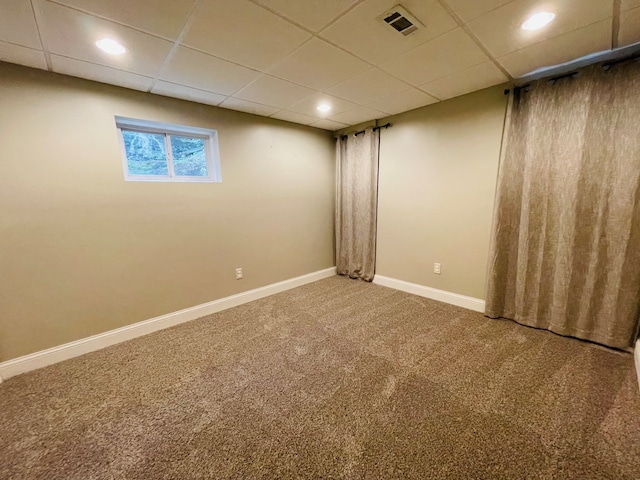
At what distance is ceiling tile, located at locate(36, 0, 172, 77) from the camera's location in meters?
1.34

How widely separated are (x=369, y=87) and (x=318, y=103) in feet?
1.98

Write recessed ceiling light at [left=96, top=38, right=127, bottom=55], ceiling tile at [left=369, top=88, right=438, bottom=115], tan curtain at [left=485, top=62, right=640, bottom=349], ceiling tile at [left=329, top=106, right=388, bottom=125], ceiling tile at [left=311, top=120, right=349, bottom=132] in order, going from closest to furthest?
recessed ceiling light at [left=96, top=38, right=127, bottom=55] → tan curtain at [left=485, top=62, right=640, bottom=349] → ceiling tile at [left=369, top=88, right=438, bottom=115] → ceiling tile at [left=329, top=106, right=388, bottom=125] → ceiling tile at [left=311, top=120, right=349, bottom=132]

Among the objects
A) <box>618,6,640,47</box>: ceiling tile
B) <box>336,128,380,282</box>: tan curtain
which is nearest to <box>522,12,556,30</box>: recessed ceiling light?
<box>618,6,640,47</box>: ceiling tile

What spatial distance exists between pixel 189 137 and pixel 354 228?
240cm

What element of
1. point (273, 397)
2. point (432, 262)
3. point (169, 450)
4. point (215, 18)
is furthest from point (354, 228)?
point (169, 450)

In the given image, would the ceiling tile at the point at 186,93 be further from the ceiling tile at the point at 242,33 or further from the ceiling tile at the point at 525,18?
the ceiling tile at the point at 525,18

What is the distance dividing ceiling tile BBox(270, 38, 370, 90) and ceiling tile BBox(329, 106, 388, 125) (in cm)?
84

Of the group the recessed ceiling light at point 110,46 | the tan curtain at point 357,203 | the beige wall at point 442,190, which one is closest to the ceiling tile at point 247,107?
the recessed ceiling light at point 110,46

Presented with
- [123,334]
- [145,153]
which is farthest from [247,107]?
[123,334]

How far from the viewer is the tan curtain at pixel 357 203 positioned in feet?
11.6

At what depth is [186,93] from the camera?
237 centimetres

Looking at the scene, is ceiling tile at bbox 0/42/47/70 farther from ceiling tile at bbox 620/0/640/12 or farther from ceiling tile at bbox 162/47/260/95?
ceiling tile at bbox 620/0/640/12

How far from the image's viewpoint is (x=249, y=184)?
310 centimetres

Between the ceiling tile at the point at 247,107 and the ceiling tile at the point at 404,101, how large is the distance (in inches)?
45.3
